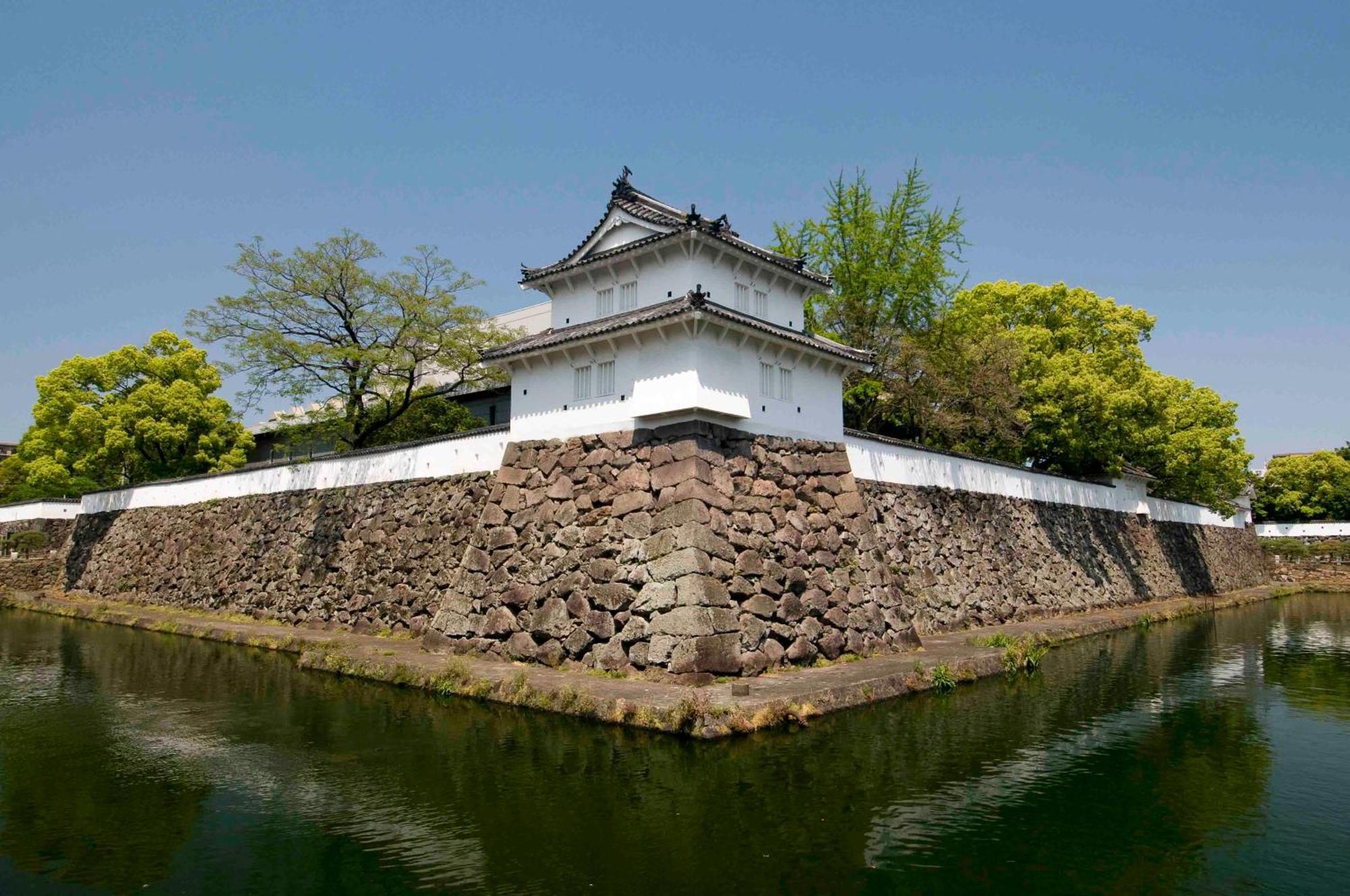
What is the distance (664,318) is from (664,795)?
9.47 metres

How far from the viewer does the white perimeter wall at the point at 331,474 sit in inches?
848

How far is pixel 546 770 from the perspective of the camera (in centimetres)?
1085

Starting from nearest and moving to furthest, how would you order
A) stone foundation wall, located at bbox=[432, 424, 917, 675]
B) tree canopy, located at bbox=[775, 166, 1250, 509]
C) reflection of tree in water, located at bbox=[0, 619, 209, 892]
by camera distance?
reflection of tree in water, located at bbox=[0, 619, 209, 892] → stone foundation wall, located at bbox=[432, 424, 917, 675] → tree canopy, located at bbox=[775, 166, 1250, 509]

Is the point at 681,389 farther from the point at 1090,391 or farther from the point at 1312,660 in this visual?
the point at 1090,391

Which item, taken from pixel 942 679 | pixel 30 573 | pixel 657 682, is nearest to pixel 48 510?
pixel 30 573

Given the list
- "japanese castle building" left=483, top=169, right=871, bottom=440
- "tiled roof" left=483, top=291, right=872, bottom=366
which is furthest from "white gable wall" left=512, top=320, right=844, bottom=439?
"tiled roof" left=483, top=291, right=872, bottom=366

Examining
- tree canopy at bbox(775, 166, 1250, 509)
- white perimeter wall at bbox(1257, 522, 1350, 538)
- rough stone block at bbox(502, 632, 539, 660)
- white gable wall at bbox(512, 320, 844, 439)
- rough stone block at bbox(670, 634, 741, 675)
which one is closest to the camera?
rough stone block at bbox(670, 634, 741, 675)

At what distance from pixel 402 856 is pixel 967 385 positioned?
25.2 m

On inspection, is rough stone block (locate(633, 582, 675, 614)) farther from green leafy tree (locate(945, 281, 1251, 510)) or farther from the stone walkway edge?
green leafy tree (locate(945, 281, 1251, 510))

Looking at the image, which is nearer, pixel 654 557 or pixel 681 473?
pixel 654 557

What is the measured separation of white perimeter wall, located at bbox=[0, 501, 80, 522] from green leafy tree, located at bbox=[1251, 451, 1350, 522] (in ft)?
251

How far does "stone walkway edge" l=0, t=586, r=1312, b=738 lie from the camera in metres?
12.4

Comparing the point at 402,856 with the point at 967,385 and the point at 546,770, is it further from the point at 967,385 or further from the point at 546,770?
the point at 967,385

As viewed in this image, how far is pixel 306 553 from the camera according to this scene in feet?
83.6
